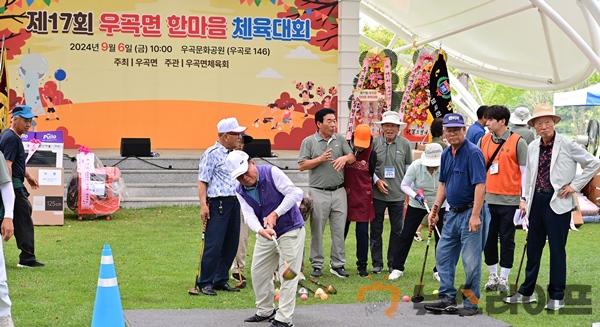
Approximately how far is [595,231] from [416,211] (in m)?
6.56

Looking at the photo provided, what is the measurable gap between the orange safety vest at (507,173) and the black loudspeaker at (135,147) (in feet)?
32.6

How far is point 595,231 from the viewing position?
15664mm

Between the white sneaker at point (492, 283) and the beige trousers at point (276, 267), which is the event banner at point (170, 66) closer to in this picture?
the white sneaker at point (492, 283)

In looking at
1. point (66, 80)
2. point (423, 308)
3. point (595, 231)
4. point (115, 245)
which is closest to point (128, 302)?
point (423, 308)

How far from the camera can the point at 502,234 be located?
31.1 feet

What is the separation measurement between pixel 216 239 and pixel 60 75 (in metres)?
10.3

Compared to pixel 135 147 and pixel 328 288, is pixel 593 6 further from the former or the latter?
pixel 328 288

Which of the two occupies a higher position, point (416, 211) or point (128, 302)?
point (416, 211)

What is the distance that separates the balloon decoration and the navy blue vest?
11.7 m

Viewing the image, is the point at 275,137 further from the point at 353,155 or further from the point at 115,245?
the point at 353,155

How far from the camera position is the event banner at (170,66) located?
60.4 ft

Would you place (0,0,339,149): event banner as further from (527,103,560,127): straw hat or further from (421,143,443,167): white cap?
(527,103,560,127): straw hat

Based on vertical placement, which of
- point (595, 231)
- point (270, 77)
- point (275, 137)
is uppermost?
point (270, 77)

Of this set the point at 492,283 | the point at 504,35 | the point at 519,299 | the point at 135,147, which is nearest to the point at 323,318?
the point at 519,299
